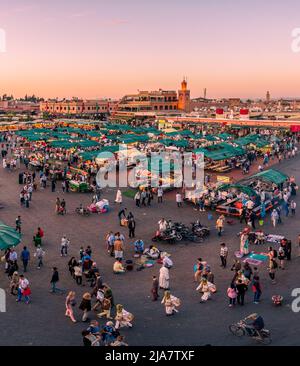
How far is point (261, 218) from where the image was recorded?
1892cm

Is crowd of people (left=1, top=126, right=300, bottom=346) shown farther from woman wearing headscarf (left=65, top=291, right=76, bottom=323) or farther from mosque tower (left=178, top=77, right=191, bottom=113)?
mosque tower (left=178, top=77, right=191, bottom=113)

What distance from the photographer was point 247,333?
8898 millimetres

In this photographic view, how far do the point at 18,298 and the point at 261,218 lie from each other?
11.7 meters

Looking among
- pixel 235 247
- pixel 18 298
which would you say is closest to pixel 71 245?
pixel 18 298

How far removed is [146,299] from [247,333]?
2.97m

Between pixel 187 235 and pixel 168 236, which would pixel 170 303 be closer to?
pixel 168 236

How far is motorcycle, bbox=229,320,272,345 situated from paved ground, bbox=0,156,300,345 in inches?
5.6

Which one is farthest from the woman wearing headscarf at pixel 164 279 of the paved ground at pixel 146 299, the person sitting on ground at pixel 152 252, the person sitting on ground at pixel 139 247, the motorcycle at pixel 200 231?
the motorcycle at pixel 200 231

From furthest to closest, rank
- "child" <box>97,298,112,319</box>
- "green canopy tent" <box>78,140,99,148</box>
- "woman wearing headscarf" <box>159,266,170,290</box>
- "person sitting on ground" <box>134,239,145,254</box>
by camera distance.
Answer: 1. "green canopy tent" <box>78,140,99,148</box>
2. "person sitting on ground" <box>134,239,145,254</box>
3. "woman wearing headscarf" <box>159,266,170,290</box>
4. "child" <box>97,298,112,319</box>

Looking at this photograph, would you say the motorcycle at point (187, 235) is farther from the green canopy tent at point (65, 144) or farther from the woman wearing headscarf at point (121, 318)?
the green canopy tent at point (65, 144)

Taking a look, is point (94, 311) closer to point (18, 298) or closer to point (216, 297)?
point (18, 298)

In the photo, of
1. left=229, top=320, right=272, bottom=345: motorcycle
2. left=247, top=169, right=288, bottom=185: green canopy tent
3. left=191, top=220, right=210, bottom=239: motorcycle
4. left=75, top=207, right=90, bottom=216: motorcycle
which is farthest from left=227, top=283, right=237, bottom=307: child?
left=247, top=169, right=288, bottom=185: green canopy tent

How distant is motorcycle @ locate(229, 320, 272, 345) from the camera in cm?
875

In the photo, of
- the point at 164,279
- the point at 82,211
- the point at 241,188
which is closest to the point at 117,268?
the point at 164,279
